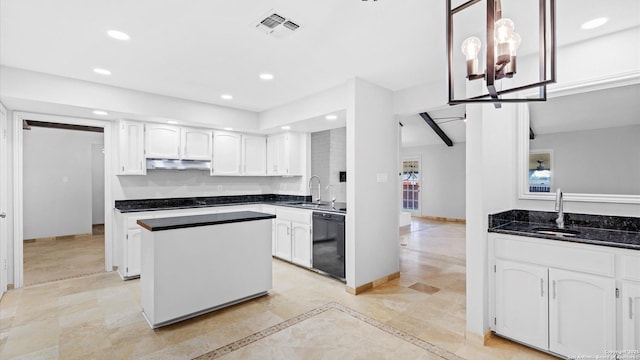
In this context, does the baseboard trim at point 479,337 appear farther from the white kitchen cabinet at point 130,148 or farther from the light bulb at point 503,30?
the white kitchen cabinet at point 130,148

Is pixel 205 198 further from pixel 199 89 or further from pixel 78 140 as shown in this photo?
pixel 78 140

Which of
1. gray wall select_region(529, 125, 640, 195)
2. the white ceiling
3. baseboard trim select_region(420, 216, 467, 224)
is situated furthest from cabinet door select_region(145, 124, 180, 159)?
baseboard trim select_region(420, 216, 467, 224)

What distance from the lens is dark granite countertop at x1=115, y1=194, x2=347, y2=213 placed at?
171 inches

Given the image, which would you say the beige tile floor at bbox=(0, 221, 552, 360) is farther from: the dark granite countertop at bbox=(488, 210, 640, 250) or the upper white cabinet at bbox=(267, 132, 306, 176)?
the upper white cabinet at bbox=(267, 132, 306, 176)

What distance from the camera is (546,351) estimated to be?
226cm

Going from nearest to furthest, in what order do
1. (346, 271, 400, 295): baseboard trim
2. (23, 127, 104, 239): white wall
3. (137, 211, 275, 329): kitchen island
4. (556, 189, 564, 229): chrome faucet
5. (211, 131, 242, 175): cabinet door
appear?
1. (556, 189, 564, 229): chrome faucet
2. (137, 211, 275, 329): kitchen island
3. (346, 271, 400, 295): baseboard trim
4. (211, 131, 242, 175): cabinet door
5. (23, 127, 104, 239): white wall

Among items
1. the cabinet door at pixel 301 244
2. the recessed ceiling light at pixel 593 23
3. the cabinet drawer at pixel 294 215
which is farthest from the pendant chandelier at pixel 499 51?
the cabinet door at pixel 301 244

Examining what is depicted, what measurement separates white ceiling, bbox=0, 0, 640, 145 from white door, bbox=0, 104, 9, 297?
0.81 metres

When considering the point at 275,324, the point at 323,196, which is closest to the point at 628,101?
the point at 275,324

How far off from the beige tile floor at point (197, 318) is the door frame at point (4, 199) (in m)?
0.26

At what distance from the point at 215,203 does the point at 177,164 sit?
0.98m

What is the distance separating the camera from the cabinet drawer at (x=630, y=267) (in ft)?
6.29

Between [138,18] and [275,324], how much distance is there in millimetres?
2742

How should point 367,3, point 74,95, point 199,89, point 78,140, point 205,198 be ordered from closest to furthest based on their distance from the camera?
1. point 367,3
2. point 74,95
3. point 199,89
4. point 205,198
5. point 78,140
